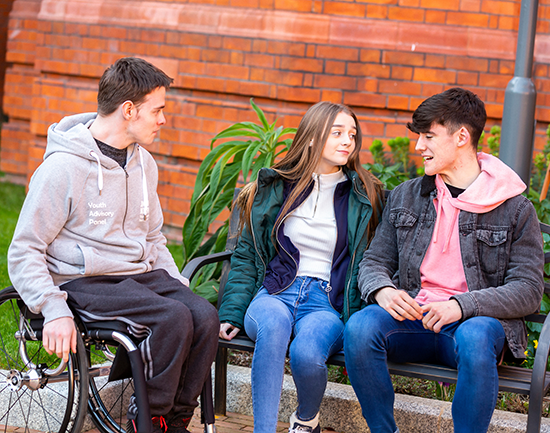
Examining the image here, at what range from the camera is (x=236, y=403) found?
3.52 metres

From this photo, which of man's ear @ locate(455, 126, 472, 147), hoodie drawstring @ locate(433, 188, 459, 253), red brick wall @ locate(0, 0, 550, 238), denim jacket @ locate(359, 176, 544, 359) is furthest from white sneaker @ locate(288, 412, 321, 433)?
red brick wall @ locate(0, 0, 550, 238)

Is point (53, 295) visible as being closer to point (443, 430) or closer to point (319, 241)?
point (319, 241)

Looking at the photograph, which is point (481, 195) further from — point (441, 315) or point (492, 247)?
point (441, 315)

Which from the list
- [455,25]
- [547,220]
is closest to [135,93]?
[547,220]

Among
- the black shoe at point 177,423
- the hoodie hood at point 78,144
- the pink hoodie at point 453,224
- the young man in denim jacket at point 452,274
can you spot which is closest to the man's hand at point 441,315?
the young man in denim jacket at point 452,274

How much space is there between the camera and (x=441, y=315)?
2.81 m

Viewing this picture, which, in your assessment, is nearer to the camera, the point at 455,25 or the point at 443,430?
the point at 443,430

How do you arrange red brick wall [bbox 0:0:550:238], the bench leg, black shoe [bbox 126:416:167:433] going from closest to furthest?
black shoe [bbox 126:416:167:433], the bench leg, red brick wall [bbox 0:0:550:238]

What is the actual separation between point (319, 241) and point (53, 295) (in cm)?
130

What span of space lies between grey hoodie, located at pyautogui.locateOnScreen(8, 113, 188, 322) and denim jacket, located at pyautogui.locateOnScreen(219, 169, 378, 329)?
48 centimetres

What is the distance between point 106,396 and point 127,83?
1463 millimetres

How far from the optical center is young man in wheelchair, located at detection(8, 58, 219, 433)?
101 inches

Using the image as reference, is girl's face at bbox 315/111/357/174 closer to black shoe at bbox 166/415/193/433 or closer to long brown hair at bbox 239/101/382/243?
long brown hair at bbox 239/101/382/243

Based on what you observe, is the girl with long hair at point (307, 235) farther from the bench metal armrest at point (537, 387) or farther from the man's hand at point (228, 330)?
the bench metal armrest at point (537, 387)
